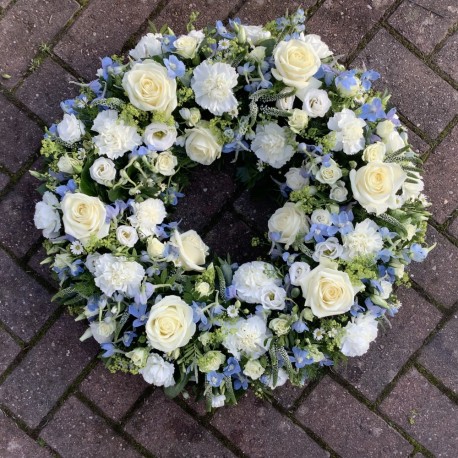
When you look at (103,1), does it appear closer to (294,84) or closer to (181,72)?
(181,72)

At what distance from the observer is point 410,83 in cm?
248

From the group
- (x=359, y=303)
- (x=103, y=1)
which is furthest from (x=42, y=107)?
(x=359, y=303)

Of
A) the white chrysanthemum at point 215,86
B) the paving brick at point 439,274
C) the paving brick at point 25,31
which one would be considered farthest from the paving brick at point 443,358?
the paving brick at point 25,31

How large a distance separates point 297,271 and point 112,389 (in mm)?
969

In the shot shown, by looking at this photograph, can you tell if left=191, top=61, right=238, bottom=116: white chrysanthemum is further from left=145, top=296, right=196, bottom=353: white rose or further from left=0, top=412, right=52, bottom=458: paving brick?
left=0, top=412, right=52, bottom=458: paving brick

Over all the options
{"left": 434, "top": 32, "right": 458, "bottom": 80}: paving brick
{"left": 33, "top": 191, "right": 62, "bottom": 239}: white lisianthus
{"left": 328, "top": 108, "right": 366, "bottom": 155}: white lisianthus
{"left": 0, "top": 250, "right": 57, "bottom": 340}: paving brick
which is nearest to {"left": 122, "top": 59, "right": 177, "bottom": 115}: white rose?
{"left": 33, "top": 191, "right": 62, "bottom": 239}: white lisianthus

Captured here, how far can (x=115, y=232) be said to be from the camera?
1.98 meters

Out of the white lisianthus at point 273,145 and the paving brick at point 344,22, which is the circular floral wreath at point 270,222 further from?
the paving brick at point 344,22

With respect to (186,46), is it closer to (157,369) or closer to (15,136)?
(15,136)

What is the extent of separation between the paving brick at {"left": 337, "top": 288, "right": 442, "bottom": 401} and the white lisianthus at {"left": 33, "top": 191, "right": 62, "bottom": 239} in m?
1.29

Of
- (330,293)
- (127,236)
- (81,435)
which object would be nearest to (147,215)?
(127,236)

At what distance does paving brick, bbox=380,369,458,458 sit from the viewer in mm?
2441

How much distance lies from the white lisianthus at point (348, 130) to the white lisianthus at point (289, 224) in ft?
0.88

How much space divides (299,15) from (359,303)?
3.35 ft
